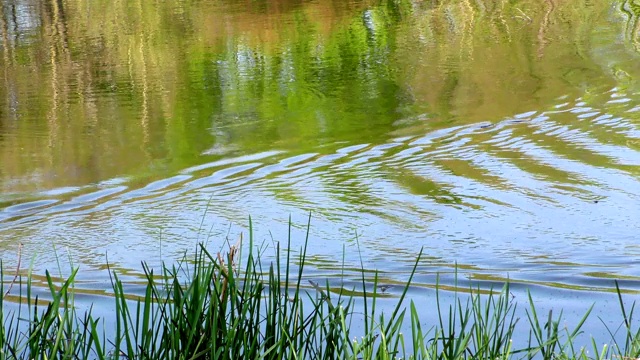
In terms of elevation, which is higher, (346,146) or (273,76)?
(273,76)

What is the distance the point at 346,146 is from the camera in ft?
17.2

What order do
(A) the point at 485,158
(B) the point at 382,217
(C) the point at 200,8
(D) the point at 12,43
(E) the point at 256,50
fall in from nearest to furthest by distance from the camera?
1. (B) the point at 382,217
2. (A) the point at 485,158
3. (E) the point at 256,50
4. (D) the point at 12,43
5. (C) the point at 200,8

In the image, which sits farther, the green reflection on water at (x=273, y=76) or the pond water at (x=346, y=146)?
the green reflection on water at (x=273, y=76)

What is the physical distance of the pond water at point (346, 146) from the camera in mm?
3826

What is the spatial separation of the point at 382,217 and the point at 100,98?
300cm

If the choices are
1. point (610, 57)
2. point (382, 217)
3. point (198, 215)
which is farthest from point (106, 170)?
point (610, 57)

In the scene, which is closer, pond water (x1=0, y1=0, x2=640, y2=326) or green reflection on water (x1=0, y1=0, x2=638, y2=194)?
pond water (x1=0, y1=0, x2=640, y2=326)

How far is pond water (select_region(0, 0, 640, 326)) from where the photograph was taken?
3826mm

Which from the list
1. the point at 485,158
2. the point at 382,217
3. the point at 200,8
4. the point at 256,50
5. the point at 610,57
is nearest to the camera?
the point at 382,217

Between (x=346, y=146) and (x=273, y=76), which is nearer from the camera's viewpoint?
(x=346, y=146)

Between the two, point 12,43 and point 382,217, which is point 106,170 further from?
point 12,43

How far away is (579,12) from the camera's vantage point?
877 cm

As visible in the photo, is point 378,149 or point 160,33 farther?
point 160,33

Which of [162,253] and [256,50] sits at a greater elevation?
[256,50]
